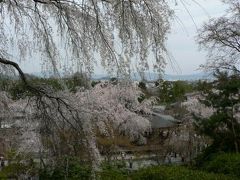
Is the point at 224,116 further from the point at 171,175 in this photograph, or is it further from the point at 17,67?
the point at 17,67

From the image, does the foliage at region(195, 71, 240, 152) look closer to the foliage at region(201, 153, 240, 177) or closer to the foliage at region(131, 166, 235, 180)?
the foliage at region(201, 153, 240, 177)

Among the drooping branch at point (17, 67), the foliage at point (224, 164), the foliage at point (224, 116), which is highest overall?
the drooping branch at point (17, 67)

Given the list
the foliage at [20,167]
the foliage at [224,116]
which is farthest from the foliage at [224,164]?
the foliage at [20,167]

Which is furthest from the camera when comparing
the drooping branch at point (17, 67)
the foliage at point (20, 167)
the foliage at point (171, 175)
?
the foliage at point (20, 167)

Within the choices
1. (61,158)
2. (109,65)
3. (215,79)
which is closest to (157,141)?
(215,79)

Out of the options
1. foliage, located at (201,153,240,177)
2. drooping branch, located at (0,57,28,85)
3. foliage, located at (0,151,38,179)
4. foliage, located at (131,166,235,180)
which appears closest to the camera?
drooping branch, located at (0,57,28,85)

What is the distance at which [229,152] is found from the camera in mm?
16359

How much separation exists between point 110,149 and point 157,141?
4489 millimetres

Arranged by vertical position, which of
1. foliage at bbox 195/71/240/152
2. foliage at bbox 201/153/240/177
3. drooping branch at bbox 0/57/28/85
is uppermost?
drooping branch at bbox 0/57/28/85

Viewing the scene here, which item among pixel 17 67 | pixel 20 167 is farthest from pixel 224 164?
pixel 17 67

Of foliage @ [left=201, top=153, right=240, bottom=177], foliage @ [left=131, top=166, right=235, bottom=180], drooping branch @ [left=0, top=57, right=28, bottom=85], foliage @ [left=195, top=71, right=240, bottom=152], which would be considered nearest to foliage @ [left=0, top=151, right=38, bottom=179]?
foliage @ [left=131, top=166, right=235, bottom=180]

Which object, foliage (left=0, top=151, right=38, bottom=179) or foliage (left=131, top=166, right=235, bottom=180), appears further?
foliage (left=0, top=151, right=38, bottom=179)

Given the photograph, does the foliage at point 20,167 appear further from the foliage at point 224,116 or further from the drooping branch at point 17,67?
the drooping branch at point 17,67

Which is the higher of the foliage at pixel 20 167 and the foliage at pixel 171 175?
the foliage at pixel 20 167
